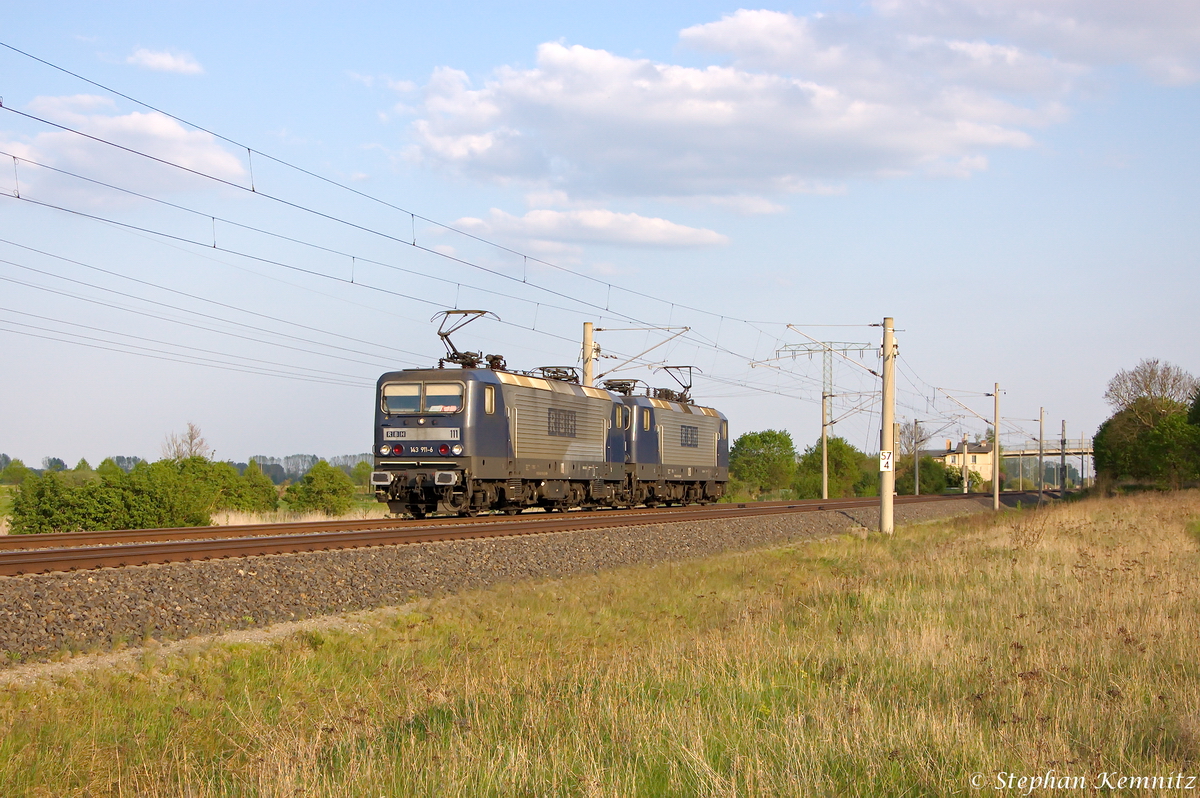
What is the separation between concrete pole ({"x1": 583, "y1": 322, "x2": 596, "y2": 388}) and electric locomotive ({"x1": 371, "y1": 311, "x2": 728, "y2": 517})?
1.03m

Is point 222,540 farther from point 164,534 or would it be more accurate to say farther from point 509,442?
point 509,442

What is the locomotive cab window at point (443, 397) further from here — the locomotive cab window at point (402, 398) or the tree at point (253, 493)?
the tree at point (253, 493)

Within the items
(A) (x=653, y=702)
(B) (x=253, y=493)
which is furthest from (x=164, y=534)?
(B) (x=253, y=493)

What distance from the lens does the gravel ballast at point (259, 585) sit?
32.8ft

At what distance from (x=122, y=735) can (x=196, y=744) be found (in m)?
0.68

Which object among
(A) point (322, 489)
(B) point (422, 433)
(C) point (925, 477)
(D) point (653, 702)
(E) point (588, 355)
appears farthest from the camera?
(C) point (925, 477)

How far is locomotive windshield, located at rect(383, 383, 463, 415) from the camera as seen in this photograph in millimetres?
24641

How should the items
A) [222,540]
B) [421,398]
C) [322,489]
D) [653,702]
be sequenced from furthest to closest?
[322,489] < [421,398] < [222,540] < [653,702]

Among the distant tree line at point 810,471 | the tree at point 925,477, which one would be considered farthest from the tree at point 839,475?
the tree at point 925,477

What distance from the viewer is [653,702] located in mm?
7641

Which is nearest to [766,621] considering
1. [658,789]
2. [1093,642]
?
[1093,642]

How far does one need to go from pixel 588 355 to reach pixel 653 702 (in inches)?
1116

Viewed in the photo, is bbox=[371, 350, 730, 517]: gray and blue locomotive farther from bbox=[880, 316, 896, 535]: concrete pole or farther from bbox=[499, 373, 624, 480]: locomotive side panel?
bbox=[880, 316, 896, 535]: concrete pole

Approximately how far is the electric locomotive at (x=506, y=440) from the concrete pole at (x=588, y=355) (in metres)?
1.03
